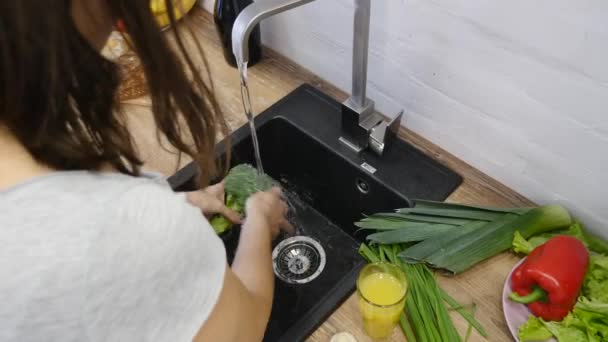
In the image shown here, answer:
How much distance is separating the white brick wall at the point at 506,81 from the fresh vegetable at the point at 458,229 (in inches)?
3.2

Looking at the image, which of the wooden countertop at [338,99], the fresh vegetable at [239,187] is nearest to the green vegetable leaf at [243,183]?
the fresh vegetable at [239,187]

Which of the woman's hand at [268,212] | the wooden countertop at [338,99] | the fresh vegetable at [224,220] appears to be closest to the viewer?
the wooden countertop at [338,99]

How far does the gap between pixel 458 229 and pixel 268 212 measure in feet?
1.17

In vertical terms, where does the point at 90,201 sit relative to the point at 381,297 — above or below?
above

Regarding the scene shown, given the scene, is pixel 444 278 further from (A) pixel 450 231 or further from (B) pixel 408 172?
(B) pixel 408 172

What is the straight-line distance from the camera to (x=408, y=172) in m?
1.00

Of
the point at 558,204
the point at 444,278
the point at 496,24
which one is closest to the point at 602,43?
the point at 496,24

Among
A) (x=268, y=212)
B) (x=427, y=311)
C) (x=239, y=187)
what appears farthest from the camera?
(x=239, y=187)

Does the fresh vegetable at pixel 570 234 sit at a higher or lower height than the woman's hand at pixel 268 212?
higher

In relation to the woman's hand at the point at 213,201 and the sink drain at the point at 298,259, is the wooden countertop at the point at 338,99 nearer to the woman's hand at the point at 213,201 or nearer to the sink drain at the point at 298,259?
the woman's hand at the point at 213,201

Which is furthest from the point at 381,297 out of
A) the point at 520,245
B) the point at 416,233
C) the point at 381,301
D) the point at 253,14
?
the point at 253,14

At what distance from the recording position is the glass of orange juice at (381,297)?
74 cm

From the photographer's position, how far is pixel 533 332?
2.42 feet

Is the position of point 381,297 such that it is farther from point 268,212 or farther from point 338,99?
point 338,99
